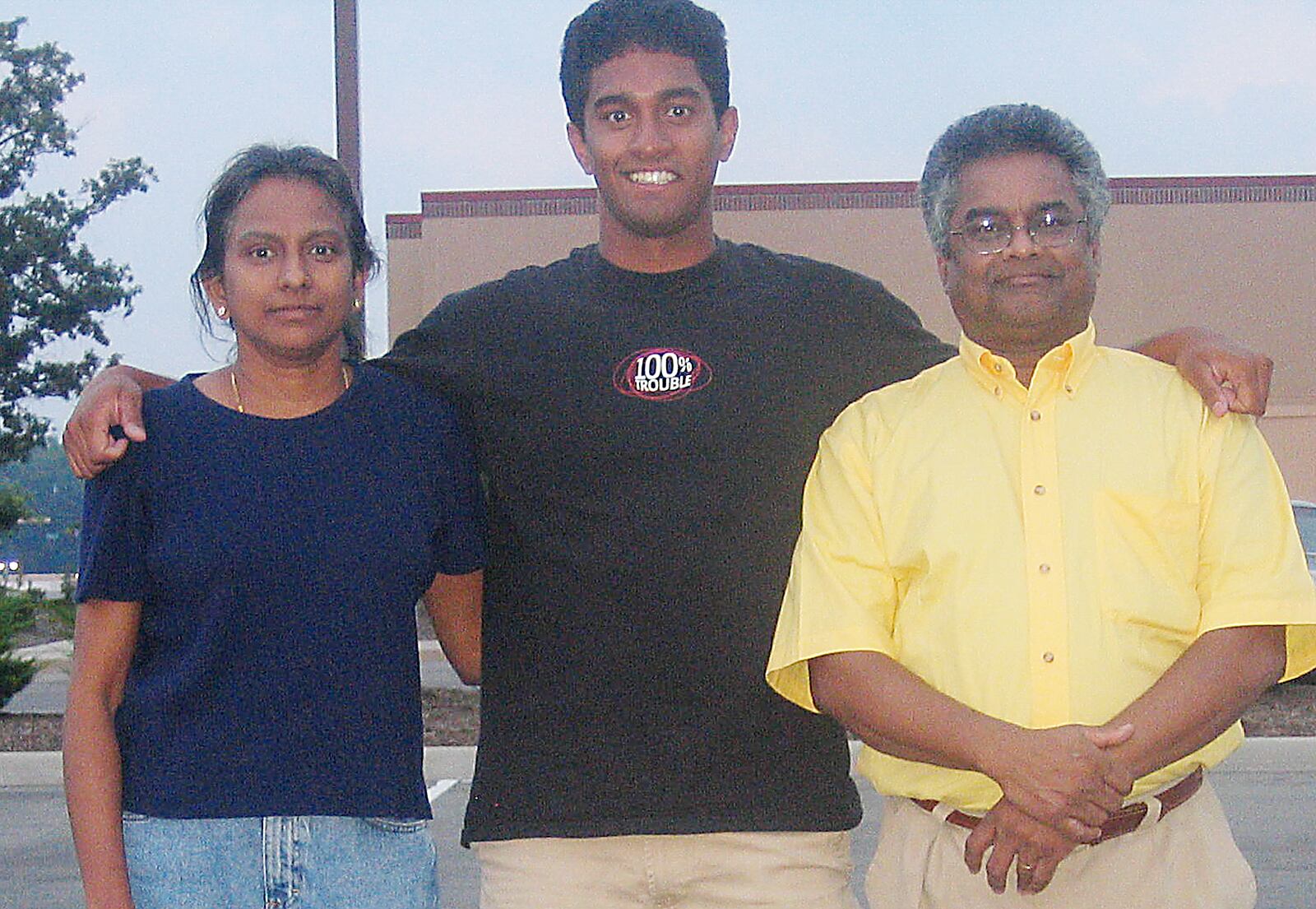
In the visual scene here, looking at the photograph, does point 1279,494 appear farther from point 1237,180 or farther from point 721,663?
point 1237,180

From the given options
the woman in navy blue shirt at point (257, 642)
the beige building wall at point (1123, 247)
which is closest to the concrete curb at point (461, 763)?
the woman in navy blue shirt at point (257, 642)

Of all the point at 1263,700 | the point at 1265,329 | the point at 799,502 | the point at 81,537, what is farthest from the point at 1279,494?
the point at 1265,329

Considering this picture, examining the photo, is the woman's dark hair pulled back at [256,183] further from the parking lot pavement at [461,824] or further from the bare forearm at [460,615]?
the parking lot pavement at [461,824]

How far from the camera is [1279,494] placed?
2684 mm

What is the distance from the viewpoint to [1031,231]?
9.26 feet

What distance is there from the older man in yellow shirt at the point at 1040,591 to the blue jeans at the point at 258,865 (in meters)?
0.79

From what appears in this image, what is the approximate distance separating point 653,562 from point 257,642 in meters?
0.74

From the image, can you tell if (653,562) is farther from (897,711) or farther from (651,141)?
(651,141)

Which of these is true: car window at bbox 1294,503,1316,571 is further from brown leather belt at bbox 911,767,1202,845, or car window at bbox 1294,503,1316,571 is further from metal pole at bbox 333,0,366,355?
brown leather belt at bbox 911,767,1202,845

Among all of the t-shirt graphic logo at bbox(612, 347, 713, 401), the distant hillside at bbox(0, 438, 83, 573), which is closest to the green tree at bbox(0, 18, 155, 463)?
the distant hillside at bbox(0, 438, 83, 573)

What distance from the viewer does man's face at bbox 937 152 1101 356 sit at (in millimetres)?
2824

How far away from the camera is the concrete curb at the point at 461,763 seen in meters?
9.75

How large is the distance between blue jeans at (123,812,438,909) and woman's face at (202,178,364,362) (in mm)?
829

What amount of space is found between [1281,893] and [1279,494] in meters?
4.89
